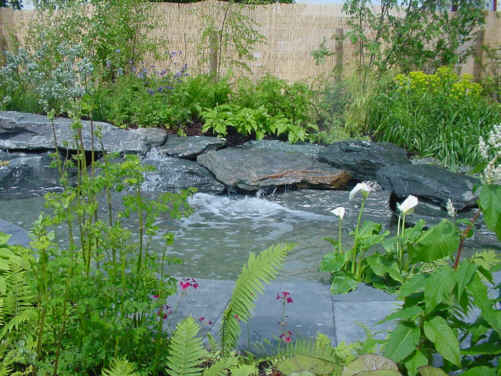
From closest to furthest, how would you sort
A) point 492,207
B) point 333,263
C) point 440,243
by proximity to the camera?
point 492,207
point 440,243
point 333,263

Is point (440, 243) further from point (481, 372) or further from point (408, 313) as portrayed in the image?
point (481, 372)

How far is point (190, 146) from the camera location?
775 centimetres

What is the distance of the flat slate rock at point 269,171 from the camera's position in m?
6.84

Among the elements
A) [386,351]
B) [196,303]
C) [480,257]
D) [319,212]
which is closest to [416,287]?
[386,351]

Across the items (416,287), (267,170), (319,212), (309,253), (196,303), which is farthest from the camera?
(267,170)

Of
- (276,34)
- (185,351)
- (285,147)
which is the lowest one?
(285,147)

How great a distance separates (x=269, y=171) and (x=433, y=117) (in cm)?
301

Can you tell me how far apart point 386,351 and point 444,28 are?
412 inches

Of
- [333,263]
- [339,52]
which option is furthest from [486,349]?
[339,52]

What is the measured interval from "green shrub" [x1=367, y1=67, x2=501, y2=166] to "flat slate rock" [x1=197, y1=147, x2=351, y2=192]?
1.51 m

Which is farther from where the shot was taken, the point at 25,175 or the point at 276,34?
the point at 276,34

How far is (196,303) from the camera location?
2561 mm

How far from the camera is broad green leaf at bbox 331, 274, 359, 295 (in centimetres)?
317

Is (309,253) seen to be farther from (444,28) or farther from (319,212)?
(444,28)
